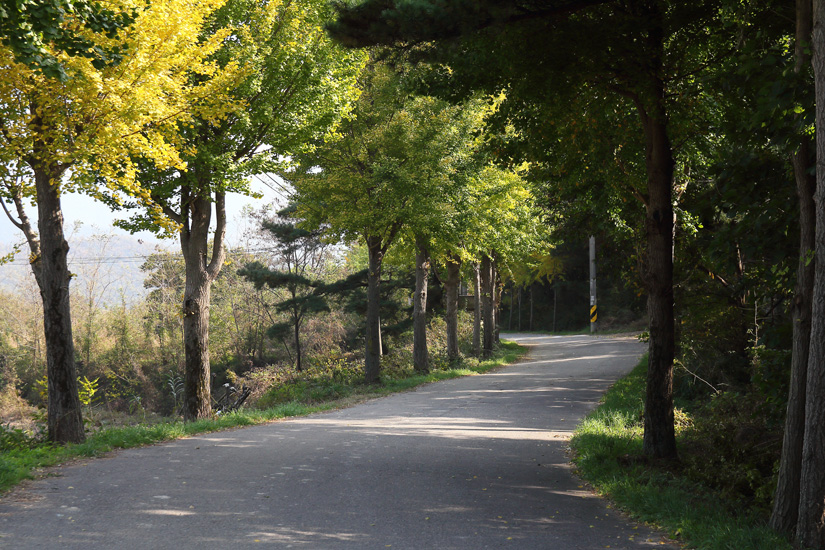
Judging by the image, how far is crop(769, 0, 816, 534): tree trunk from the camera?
550 centimetres

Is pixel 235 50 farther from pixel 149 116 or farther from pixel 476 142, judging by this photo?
pixel 476 142

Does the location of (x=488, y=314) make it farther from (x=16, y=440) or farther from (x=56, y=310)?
(x=16, y=440)

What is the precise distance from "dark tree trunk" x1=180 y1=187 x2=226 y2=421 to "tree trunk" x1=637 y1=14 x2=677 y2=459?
8.98m

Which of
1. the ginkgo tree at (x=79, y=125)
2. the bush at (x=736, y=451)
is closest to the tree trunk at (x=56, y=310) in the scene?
the ginkgo tree at (x=79, y=125)

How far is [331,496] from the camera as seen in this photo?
661 centimetres

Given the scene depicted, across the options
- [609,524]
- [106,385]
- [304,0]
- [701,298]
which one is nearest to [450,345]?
[701,298]

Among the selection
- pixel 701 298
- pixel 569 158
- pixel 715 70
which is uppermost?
pixel 715 70

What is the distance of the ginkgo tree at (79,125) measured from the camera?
28.1 feet

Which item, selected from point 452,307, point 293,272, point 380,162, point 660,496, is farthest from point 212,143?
point 293,272

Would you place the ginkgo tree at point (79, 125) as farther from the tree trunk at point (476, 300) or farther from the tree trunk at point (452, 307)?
the tree trunk at point (476, 300)

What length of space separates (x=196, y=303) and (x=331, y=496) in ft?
26.5

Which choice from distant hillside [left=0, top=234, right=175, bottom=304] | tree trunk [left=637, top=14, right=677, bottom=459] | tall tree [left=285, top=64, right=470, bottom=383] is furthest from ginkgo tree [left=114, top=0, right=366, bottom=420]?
distant hillside [left=0, top=234, right=175, bottom=304]

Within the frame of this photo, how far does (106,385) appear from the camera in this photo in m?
36.3

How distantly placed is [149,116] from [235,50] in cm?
351
